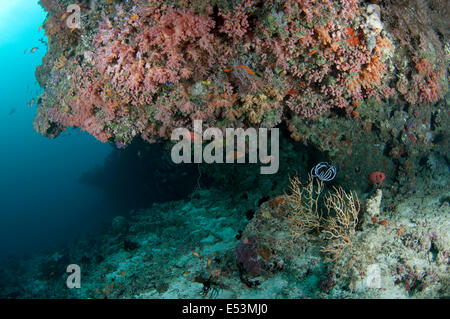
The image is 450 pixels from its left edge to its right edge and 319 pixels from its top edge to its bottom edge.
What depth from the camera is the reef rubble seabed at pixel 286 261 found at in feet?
Result: 11.6

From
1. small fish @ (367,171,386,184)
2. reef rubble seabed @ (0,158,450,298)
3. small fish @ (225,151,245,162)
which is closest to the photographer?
reef rubble seabed @ (0,158,450,298)

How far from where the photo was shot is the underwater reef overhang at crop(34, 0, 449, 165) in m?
4.08


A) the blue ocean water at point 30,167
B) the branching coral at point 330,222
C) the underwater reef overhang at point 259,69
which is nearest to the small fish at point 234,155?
the underwater reef overhang at point 259,69

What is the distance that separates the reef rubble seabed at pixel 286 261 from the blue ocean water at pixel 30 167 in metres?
8.24

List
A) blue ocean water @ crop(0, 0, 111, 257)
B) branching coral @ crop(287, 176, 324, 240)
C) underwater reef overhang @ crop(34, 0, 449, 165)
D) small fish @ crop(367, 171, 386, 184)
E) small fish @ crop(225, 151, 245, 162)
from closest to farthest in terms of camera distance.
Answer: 1. underwater reef overhang @ crop(34, 0, 449, 165)
2. branching coral @ crop(287, 176, 324, 240)
3. small fish @ crop(367, 171, 386, 184)
4. small fish @ crop(225, 151, 245, 162)
5. blue ocean water @ crop(0, 0, 111, 257)

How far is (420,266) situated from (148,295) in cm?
481

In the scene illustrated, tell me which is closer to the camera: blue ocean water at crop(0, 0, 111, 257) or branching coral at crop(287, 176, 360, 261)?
branching coral at crop(287, 176, 360, 261)

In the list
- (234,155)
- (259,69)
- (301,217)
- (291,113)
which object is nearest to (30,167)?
(234,155)

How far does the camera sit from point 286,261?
4246mm

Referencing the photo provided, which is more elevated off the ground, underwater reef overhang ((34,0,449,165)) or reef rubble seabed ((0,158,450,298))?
underwater reef overhang ((34,0,449,165))

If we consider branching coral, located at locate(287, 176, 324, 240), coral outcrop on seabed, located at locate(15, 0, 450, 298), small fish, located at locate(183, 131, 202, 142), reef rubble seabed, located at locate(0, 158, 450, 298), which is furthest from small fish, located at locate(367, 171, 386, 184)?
small fish, located at locate(183, 131, 202, 142)

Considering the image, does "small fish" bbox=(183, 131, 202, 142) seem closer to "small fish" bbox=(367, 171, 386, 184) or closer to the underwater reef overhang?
the underwater reef overhang

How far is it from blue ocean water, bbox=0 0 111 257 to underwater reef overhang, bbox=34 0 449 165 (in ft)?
20.7
